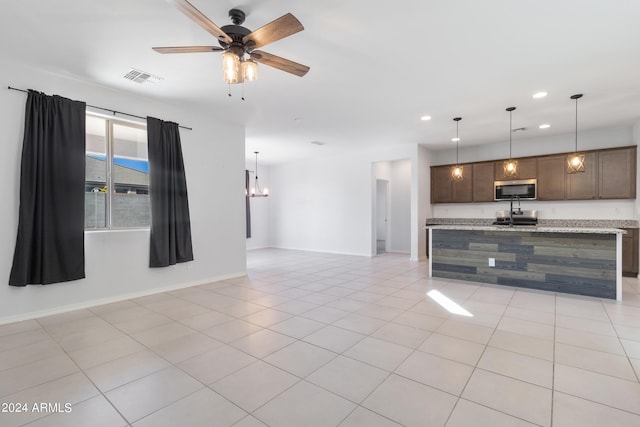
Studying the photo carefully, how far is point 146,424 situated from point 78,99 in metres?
3.86

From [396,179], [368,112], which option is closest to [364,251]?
[396,179]

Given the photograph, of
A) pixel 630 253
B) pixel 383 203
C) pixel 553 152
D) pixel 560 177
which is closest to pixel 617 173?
pixel 560 177

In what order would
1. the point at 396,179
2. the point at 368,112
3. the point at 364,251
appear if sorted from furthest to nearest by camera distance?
the point at 396,179
the point at 364,251
the point at 368,112

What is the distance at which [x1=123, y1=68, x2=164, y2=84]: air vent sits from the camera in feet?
11.2

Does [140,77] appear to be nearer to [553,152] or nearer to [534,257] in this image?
[534,257]

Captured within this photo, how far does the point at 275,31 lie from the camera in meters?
2.14

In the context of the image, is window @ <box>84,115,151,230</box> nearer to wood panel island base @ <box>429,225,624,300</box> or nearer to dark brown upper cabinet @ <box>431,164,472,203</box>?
wood panel island base @ <box>429,225,624,300</box>

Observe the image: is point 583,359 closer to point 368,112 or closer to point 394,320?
point 394,320

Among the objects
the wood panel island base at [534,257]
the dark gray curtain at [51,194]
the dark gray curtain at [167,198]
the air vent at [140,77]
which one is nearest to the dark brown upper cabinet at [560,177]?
the wood panel island base at [534,257]

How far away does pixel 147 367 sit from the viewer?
232cm

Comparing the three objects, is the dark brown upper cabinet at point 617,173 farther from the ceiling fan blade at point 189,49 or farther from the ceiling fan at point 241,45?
the ceiling fan blade at point 189,49

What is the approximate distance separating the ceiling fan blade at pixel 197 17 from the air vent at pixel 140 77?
1.78m

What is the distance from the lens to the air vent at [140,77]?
3428 mm

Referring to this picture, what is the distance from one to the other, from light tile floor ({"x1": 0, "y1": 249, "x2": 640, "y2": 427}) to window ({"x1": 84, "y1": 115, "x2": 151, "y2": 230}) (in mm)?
1170
